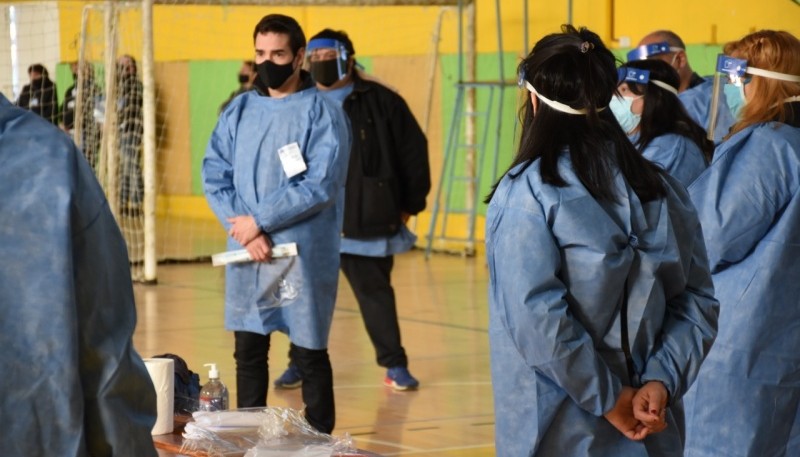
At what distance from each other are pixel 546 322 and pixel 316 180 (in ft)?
7.62

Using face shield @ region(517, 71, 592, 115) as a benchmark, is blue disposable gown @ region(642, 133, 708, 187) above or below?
below

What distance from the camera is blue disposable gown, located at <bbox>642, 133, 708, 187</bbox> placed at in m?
4.51

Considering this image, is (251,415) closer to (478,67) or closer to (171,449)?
(171,449)

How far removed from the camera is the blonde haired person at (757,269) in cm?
364

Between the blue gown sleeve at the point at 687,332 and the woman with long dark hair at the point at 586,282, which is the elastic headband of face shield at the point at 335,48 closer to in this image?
the woman with long dark hair at the point at 586,282

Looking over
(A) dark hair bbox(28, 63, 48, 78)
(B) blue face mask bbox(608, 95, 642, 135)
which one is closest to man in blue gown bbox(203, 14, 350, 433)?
(B) blue face mask bbox(608, 95, 642, 135)

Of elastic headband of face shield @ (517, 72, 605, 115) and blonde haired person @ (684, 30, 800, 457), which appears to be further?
blonde haired person @ (684, 30, 800, 457)

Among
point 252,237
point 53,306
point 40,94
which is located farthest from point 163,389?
point 40,94

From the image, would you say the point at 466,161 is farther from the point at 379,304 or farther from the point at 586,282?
the point at 586,282

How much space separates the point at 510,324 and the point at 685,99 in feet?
14.3

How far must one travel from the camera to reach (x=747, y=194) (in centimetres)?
364

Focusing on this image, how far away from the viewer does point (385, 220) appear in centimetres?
665

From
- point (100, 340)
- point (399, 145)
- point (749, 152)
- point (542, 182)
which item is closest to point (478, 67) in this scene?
point (399, 145)

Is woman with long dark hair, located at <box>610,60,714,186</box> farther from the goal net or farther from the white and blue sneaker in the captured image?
the goal net
